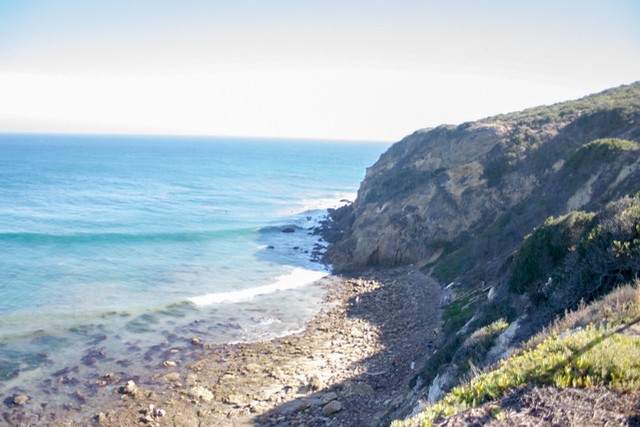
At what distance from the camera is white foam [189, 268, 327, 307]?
29016 millimetres

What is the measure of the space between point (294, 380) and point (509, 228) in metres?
Result: 16.1

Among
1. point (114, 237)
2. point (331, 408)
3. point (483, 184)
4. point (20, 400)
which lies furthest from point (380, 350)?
point (114, 237)

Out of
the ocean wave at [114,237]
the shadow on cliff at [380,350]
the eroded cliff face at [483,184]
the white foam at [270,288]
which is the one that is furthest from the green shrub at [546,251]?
the ocean wave at [114,237]

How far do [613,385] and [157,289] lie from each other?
29630 mm

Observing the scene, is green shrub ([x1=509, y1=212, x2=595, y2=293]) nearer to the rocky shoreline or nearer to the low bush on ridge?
the rocky shoreline

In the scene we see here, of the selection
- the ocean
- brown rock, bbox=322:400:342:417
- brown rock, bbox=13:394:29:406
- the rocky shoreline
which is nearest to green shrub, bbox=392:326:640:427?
the rocky shoreline

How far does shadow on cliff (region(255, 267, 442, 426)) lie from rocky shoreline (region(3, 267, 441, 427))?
0.05 meters

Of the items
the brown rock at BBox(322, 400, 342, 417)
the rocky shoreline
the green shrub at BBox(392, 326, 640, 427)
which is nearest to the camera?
the green shrub at BBox(392, 326, 640, 427)

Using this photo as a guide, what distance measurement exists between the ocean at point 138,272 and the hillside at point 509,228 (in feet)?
26.5

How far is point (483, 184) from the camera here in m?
35.8

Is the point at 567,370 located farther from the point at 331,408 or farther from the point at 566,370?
the point at 331,408

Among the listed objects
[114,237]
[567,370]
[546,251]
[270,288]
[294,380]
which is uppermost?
[567,370]

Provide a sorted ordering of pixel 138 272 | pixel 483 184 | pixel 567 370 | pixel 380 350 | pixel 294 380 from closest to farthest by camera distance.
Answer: pixel 567 370 → pixel 294 380 → pixel 380 350 → pixel 138 272 → pixel 483 184

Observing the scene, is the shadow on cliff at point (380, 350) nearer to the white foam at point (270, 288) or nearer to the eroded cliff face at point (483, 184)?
the white foam at point (270, 288)
